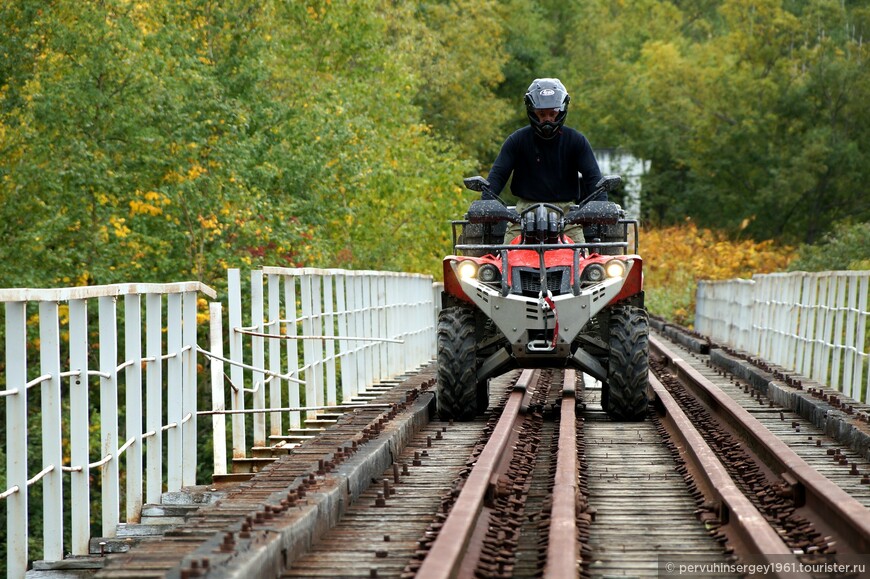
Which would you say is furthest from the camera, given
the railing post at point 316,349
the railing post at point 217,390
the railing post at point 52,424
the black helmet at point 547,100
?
the railing post at point 316,349

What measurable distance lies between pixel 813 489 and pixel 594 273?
4281 mm

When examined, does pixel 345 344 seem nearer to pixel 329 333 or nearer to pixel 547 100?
pixel 329 333

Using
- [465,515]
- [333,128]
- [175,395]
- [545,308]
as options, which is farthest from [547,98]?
[333,128]

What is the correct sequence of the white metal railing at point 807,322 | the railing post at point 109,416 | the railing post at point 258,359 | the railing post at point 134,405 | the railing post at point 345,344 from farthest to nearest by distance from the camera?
the railing post at point 345,344 → the white metal railing at point 807,322 → the railing post at point 258,359 → the railing post at point 134,405 → the railing post at point 109,416

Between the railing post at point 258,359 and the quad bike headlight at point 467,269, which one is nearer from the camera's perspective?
the quad bike headlight at point 467,269

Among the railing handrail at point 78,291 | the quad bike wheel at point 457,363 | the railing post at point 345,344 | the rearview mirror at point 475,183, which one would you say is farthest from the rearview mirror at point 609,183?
the railing post at point 345,344

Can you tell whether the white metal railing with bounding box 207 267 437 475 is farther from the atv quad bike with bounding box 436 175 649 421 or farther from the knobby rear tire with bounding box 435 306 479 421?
the atv quad bike with bounding box 436 175 649 421

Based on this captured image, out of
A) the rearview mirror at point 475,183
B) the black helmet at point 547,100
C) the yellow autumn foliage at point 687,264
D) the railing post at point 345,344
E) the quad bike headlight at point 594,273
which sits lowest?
the yellow autumn foliage at point 687,264

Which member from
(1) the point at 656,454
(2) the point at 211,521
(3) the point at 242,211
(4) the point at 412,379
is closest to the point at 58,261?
(3) the point at 242,211

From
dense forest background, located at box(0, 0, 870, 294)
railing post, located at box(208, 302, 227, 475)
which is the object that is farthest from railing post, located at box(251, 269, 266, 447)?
dense forest background, located at box(0, 0, 870, 294)

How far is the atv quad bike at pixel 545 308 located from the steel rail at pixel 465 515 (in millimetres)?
874

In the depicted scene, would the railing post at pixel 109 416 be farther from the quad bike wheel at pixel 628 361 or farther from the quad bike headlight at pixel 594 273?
the quad bike wheel at pixel 628 361

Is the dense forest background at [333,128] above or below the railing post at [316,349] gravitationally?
above

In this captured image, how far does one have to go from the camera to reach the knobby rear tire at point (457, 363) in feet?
36.6
